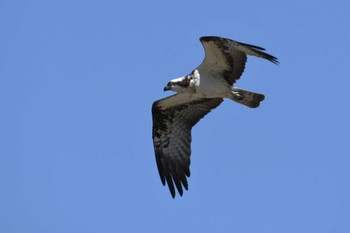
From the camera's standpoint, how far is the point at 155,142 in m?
14.5

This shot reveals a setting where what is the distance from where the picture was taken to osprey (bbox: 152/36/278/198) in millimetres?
12875

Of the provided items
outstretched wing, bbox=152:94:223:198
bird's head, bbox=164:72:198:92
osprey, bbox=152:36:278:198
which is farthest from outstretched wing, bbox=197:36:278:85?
outstretched wing, bbox=152:94:223:198

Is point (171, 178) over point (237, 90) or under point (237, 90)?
under

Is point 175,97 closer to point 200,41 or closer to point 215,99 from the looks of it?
point 215,99

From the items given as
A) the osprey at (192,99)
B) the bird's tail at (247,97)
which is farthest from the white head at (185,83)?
the bird's tail at (247,97)

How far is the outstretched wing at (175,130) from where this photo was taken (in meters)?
14.1

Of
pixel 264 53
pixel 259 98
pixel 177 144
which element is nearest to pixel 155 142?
pixel 177 144

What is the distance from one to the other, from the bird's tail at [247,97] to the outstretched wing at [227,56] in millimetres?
205

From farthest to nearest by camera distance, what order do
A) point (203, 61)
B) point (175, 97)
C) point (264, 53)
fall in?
point (175, 97) → point (203, 61) → point (264, 53)

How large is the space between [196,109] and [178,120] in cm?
40

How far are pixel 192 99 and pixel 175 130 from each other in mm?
706

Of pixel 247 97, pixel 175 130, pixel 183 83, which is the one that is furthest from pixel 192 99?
pixel 247 97

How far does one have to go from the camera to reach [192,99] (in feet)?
46.1

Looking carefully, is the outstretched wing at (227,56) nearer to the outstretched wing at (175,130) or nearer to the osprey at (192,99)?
the osprey at (192,99)
